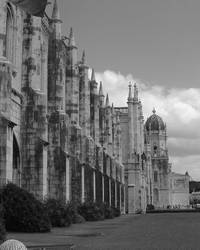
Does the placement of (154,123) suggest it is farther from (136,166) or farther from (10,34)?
(10,34)

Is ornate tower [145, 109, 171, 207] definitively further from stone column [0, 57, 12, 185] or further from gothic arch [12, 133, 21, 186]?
stone column [0, 57, 12, 185]

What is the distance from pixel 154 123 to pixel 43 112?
4545 inches

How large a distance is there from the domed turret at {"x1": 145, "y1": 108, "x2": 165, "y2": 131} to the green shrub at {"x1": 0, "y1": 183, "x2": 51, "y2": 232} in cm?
12166

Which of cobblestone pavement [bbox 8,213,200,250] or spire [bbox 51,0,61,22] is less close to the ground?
spire [bbox 51,0,61,22]

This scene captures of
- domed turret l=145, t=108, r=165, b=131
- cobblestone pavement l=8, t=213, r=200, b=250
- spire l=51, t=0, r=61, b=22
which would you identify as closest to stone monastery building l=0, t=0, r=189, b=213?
spire l=51, t=0, r=61, b=22

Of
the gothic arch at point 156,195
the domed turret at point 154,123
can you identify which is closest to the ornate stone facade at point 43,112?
the gothic arch at point 156,195

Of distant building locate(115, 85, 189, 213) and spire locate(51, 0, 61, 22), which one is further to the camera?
distant building locate(115, 85, 189, 213)

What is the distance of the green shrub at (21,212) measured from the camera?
784 inches

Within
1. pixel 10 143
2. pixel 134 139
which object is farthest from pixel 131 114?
pixel 10 143

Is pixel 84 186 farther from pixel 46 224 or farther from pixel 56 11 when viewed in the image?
pixel 46 224

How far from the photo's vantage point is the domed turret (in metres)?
141

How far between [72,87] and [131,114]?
5007 centimetres

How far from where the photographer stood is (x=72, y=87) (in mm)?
39094

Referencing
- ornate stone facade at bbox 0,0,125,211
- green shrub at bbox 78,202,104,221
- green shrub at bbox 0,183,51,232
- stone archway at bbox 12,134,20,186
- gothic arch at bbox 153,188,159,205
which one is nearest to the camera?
green shrub at bbox 0,183,51,232
